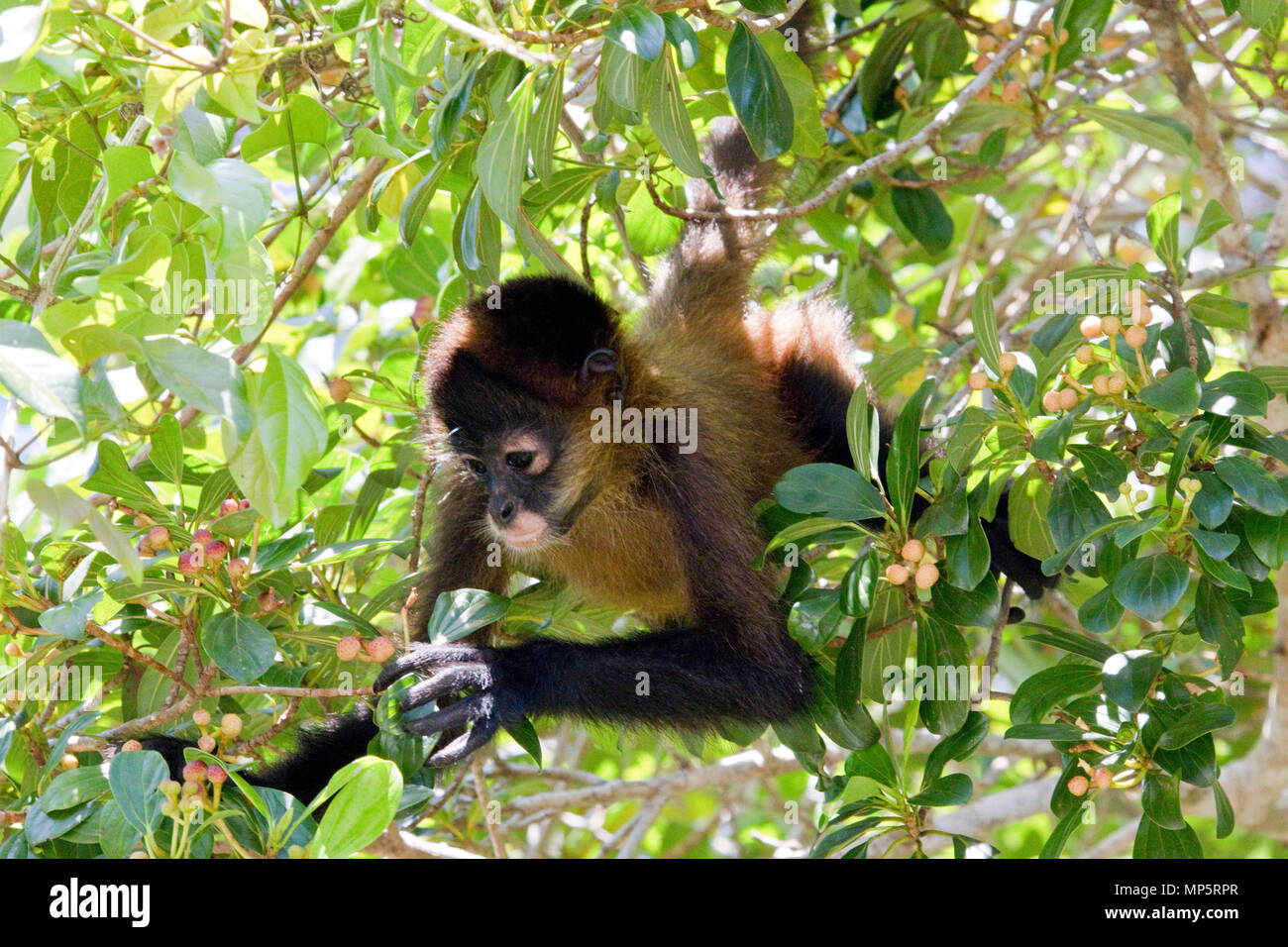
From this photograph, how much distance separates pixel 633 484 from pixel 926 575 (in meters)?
1.49

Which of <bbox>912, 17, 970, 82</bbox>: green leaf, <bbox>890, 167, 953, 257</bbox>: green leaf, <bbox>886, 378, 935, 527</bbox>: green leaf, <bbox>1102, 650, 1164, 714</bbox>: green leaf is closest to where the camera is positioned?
<bbox>1102, 650, 1164, 714</bbox>: green leaf

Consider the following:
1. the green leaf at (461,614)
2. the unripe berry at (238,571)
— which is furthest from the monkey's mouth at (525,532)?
the unripe berry at (238,571)

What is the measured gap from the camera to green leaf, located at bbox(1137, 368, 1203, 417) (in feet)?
8.58

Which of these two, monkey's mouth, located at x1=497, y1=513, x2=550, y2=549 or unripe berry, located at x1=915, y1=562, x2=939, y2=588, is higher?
monkey's mouth, located at x1=497, y1=513, x2=550, y2=549

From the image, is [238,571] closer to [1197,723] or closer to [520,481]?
[520,481]

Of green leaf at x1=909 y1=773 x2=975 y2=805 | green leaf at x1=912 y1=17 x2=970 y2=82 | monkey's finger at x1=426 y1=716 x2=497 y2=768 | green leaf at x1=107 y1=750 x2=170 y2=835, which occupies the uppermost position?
green leaf at x1=912 y1=17 x2=970 y2=82

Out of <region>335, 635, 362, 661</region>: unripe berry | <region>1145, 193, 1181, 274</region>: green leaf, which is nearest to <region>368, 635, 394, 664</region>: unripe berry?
<region>335, 635, 362, 661</region>: unripe berry

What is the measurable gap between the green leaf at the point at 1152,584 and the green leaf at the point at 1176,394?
339 mm

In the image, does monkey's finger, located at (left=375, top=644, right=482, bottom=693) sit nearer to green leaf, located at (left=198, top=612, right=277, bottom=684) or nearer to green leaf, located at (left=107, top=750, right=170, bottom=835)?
green leaf, located at (left=198, top=612, right=277, bottom=684)

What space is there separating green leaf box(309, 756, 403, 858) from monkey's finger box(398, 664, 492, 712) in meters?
0.75

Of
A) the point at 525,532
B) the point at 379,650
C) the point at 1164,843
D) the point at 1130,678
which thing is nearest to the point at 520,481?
the point at 525,532

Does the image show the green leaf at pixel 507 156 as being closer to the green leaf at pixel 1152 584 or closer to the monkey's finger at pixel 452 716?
the monkey's finger at pixel 452 716

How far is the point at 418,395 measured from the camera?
13.6 feet

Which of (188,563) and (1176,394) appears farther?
(188,563)
